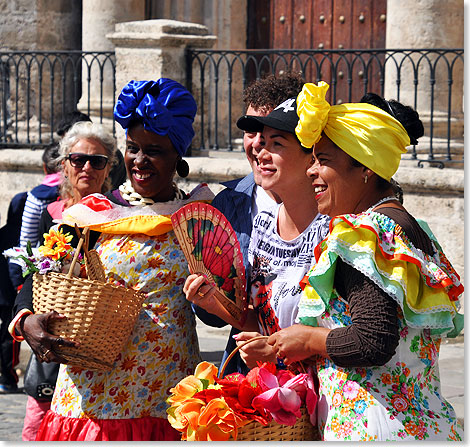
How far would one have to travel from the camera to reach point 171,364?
11.9 ft

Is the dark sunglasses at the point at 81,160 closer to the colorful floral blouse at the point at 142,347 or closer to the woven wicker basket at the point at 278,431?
the colorful floral blouse at the point at 142,347

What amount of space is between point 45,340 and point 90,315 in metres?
0.19

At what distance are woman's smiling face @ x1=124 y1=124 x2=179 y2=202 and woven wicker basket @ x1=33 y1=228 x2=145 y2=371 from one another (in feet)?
1.10

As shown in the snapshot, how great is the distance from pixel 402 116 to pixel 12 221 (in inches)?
159

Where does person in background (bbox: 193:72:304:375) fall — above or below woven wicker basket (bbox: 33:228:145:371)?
above

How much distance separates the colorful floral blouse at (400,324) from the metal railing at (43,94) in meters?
8.50

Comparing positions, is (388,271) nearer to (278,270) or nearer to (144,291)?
(278,270)

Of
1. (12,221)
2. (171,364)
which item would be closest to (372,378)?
(171,364)

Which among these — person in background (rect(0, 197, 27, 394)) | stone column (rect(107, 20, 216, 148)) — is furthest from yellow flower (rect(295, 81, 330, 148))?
stone column (rect(107, 20, 216, 148))

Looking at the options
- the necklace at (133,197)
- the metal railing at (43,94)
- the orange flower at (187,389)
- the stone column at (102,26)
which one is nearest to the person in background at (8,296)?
the necklace at (133,197)

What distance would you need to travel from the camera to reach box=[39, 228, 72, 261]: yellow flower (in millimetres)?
3564

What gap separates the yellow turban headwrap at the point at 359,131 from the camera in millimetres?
2875

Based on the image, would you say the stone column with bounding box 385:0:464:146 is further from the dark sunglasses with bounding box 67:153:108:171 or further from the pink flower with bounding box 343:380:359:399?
the pink flower with bounding box 343:380:359:399

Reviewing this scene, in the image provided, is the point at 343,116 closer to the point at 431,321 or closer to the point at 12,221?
the point at 431,321
